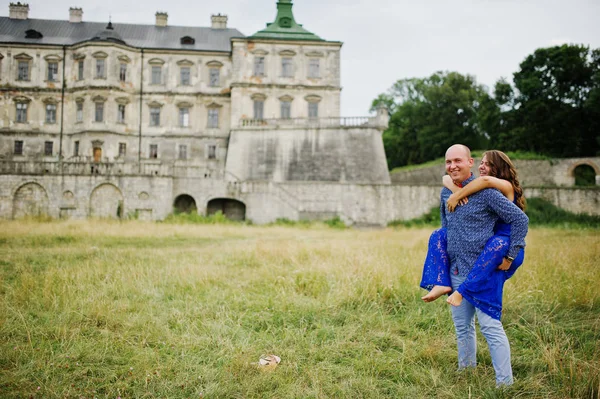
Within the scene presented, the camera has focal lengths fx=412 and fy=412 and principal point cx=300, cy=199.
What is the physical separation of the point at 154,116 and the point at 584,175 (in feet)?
107

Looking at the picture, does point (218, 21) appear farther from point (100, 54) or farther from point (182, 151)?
point (182, 151)

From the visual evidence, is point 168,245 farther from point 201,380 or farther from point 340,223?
point 340,223

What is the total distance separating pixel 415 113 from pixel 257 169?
65.4ft

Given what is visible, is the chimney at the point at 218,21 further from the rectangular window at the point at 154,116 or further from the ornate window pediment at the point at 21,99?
the ornate window pediment at the point at 21,99

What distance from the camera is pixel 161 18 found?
37.0 metres

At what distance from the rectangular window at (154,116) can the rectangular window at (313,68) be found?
13130mm

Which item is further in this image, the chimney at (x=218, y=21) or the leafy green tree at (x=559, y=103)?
the chimney at (x=218, y=21)

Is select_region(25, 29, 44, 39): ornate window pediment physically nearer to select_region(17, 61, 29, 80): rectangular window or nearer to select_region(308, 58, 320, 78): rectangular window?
select_region(17, 61, 29, 80): rectangular window

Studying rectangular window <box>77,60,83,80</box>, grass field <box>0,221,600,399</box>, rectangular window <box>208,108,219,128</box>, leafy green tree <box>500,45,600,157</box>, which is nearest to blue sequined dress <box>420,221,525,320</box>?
grass field <box>0,221,600,399</box>

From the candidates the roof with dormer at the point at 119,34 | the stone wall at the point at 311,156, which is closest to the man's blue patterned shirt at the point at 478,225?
the stone wall at the point at 311,156

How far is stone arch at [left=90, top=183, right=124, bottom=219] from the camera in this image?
23067 mm

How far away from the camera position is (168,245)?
1313 centimetres

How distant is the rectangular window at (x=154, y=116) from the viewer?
34531 mm

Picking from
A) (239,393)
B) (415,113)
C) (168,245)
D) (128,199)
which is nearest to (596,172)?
(415,113)
